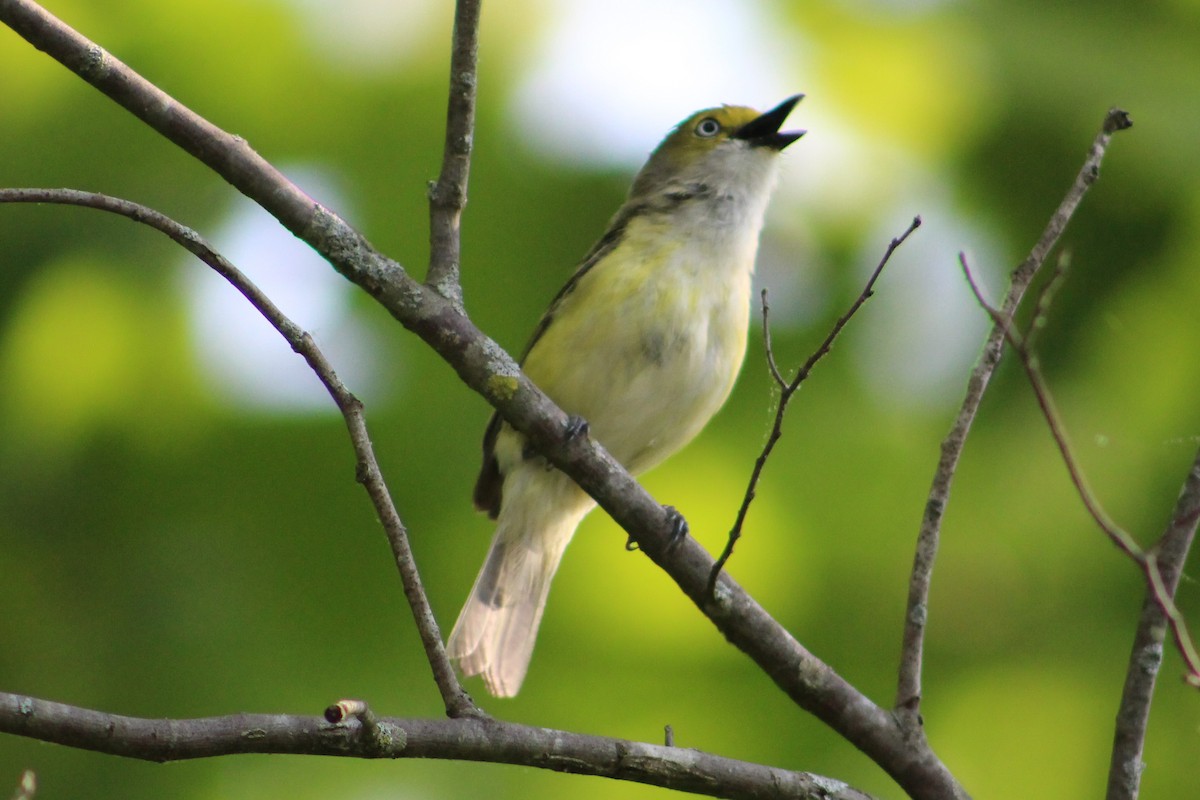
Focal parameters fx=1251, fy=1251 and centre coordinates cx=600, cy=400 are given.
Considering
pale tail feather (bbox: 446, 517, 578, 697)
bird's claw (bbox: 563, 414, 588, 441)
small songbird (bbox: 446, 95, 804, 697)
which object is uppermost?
small songbird (bbox: 446, 95, 804, 697)

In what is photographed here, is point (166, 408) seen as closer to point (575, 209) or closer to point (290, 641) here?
point (290, 641)

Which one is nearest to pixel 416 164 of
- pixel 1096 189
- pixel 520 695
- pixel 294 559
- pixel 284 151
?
pixel 284 151

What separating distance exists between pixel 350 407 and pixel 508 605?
95.6 inches

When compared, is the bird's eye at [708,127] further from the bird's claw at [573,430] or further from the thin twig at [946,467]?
the bird's claw at [573,430]

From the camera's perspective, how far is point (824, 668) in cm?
312

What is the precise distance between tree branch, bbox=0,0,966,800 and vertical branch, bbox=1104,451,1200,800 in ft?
1.31

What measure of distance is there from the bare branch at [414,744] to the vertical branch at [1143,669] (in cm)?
57

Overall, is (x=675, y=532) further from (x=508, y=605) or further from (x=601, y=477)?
(x=508, y=605)

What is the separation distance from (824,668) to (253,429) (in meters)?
3.85

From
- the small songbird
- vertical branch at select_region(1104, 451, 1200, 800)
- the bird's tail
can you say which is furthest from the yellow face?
vertical branch at select_region(1104, 451, 1200, 800)

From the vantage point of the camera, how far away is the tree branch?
3027 mm

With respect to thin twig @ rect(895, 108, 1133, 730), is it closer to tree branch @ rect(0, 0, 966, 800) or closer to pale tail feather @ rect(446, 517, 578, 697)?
tree branch @ rect(0, 0, 966, 800)

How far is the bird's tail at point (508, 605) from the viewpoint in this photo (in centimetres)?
479

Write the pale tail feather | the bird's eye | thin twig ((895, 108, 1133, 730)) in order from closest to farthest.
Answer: thin twig ((895, 108, 1133, 730)) → the pale tail feather → the bird's eye
